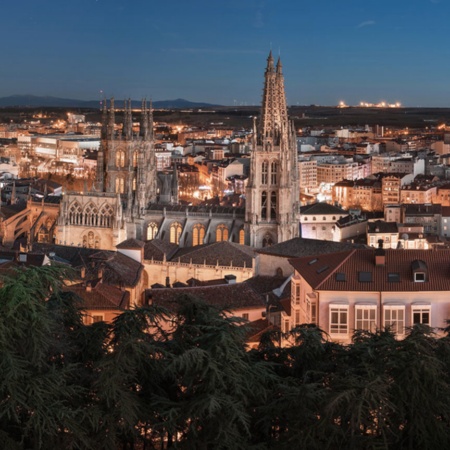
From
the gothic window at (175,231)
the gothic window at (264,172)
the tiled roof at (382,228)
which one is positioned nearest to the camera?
the gothic window at (264,172)

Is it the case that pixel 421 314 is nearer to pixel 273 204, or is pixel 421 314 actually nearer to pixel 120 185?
→ pixel 273 204

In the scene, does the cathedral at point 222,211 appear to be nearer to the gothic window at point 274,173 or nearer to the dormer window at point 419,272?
the gothic window at point 274,173

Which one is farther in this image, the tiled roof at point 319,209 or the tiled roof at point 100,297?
the tiled roof at point 319,209

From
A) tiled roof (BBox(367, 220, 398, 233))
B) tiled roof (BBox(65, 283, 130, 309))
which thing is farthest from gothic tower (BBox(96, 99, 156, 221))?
tiled roof (BBox(65, 283, 130, 309))

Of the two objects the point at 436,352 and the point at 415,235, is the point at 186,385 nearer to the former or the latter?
the point at 436,352

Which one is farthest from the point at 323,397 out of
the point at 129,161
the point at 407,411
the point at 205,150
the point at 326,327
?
the point at 205,150

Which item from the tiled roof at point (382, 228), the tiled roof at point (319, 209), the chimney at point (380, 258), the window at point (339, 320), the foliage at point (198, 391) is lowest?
the tiled roof at point (382, 228)

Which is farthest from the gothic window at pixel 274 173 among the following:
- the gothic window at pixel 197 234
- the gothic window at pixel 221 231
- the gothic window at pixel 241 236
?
the gothic window at pixel 197 234
